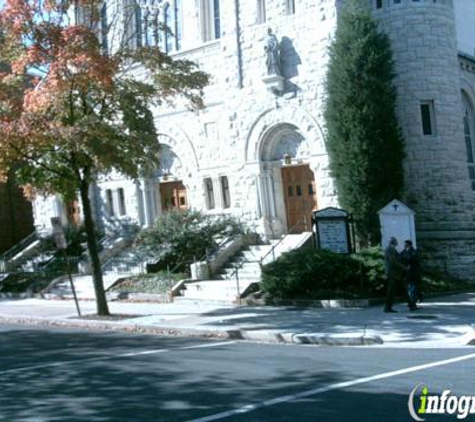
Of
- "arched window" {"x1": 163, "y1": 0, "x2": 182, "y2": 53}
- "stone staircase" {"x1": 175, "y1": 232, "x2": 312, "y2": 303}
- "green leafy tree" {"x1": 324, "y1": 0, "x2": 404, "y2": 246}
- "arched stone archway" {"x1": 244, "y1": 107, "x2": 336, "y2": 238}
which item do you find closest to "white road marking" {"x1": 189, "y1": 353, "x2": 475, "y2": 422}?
"stone staircase" {"x1": 175, "y1": 232, "x2": 312, "y2": 303}

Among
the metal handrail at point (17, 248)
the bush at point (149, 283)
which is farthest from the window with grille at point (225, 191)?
the metal handrail at point (17, 248)

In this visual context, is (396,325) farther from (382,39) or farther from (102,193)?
(102,193)

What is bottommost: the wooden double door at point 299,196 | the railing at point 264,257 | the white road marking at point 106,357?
the white road marking at point 106,357

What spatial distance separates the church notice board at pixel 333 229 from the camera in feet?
64.6

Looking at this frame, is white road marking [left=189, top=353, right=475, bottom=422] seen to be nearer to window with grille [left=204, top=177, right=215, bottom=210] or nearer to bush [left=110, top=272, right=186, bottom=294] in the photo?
bush [left=110, top=272, right=186, bottom=294]

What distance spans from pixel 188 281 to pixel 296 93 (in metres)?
7.11

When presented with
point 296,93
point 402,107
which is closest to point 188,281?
point 296,93

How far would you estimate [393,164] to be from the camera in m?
20.9

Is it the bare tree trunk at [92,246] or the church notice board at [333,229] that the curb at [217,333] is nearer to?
the bare tree trunk at [92,246]

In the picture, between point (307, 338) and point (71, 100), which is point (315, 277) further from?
point (71, 100)

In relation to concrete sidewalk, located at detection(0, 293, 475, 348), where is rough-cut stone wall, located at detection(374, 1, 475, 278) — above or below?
above

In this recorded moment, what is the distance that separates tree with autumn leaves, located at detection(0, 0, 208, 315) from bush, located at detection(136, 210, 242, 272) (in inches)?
219

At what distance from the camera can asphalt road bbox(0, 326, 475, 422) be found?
7.80 metres

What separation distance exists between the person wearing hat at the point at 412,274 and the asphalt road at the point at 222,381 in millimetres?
4059
